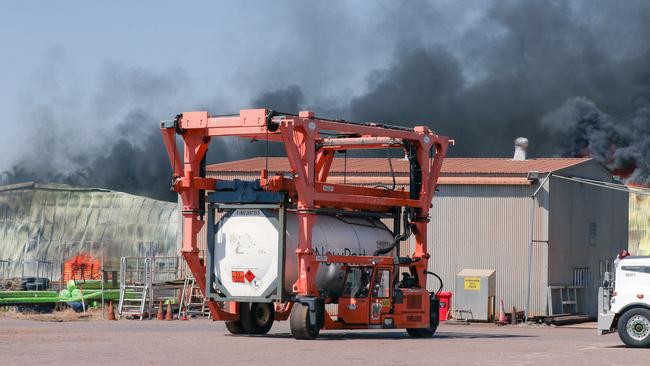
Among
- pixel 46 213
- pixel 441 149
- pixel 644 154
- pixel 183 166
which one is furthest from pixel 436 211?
pixel 46 213

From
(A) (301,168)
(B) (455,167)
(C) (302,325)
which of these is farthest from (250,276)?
(B) (455,167)

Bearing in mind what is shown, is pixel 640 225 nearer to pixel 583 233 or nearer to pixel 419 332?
pixel 583 233

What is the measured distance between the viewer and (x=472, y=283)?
45.0 metres

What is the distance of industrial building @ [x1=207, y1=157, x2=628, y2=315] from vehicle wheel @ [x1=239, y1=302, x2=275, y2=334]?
13.8m

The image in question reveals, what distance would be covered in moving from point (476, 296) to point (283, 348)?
795 inches

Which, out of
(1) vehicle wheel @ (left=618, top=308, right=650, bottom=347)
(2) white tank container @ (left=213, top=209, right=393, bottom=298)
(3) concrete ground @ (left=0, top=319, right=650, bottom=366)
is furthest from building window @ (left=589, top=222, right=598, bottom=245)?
(1) vehicle wheel @ (left=618, top=308, right=650, bottom=347)

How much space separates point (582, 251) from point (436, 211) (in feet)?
22.0

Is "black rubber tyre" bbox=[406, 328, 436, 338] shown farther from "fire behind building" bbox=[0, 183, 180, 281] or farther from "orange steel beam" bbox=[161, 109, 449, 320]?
"fire behind building" bbox=[0, 183, 180, 281]

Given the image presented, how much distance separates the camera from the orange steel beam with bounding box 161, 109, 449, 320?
29.9 meters

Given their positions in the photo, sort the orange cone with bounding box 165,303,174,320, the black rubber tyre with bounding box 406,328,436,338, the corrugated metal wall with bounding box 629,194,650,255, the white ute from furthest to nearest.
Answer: the corrugated metal wall with bounding box 629,194,650,255 < the orange cone with bounding box 165,303,174,320 < the black rubber tyre with bounding box 406,328,436,338 < the white ute

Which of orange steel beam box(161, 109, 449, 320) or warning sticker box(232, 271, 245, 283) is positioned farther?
Answer: warning sticker box(232, 271, 245, 283)

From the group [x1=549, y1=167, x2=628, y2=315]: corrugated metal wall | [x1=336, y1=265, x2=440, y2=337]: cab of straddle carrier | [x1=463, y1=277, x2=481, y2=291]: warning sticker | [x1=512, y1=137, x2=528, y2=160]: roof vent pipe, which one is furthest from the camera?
[x1=512, y1=137, x2=528, y2=160]: roof vent pipe

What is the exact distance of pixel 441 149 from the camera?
115ft

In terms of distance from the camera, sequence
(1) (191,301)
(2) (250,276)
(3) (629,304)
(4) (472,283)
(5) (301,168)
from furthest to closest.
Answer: (1) (191,301)
(4) (472,283)
(2) (250,276)
(5) (301,168)
(3) (629,304)
